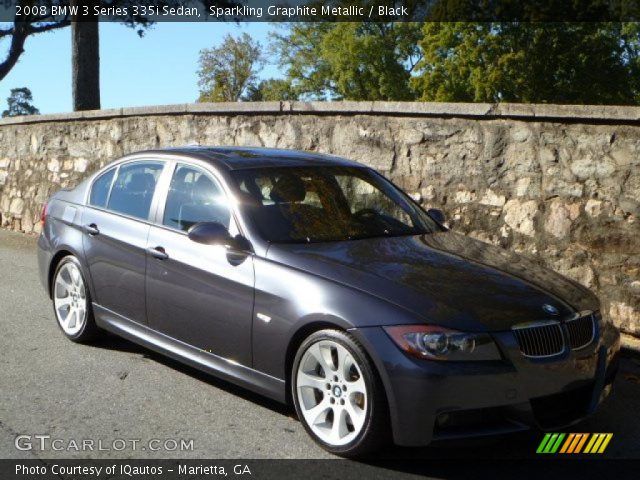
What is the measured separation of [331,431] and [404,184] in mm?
4479

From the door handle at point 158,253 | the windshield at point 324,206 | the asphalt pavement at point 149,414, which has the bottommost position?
the asphalt pavement at point 149,414

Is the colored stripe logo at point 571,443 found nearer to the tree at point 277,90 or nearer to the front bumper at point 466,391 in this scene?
the front bumper at point 466,391

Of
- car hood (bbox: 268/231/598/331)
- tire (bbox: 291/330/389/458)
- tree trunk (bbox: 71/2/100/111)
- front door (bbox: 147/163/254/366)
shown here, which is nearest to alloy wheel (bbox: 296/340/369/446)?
tire (bbox: 291/330/389/458)

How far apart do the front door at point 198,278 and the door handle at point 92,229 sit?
2.34ft

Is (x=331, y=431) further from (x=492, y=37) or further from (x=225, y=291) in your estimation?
(x=492, y=37)

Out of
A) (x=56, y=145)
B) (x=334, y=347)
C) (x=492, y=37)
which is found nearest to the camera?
(x=334, y=347)

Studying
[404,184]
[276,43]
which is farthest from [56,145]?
[276,43]

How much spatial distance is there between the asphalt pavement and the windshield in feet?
3.42

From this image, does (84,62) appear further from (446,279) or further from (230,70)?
(230,70)

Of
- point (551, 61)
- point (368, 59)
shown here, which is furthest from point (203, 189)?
point (368, 59)

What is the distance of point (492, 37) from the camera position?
4616cm

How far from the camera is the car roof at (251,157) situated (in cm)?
557

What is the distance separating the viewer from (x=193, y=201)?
5500 millimetres

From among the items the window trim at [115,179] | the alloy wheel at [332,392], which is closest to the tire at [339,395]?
the alloy wheel at [332,392]
